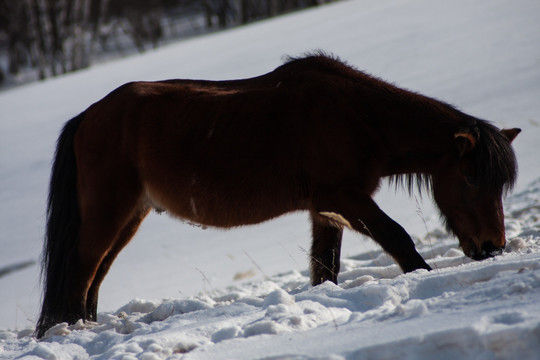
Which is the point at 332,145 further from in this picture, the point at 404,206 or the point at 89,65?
the point at 89,65

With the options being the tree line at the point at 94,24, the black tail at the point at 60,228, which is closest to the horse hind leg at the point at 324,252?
the black tail at the point at 60,228

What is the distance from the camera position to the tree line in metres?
28.9

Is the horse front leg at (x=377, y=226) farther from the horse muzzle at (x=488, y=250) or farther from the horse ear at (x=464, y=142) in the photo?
the horse ear at (x=464, y=142)

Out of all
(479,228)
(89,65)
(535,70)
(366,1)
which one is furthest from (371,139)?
(89,65)

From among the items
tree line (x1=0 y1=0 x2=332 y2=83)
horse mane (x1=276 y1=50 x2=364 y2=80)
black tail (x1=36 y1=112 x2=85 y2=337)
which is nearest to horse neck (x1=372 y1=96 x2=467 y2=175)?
horse mane (x1=276 y1=50 x2=364 y2=80)

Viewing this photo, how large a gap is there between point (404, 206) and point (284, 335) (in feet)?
19.3

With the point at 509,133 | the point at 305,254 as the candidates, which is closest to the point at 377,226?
the point at 509,133

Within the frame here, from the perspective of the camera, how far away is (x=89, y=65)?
29.2 meters

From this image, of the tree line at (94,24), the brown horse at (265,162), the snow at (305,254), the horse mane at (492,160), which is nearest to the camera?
the snow at (305,254)

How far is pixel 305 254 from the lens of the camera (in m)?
7.68

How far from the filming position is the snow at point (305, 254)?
277 cm

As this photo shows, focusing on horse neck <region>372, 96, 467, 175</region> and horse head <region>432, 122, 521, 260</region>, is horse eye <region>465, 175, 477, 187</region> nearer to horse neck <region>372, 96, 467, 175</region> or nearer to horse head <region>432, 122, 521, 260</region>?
horse head <region>432, 122, 521, 260</region>

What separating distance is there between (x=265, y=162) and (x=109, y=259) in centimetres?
138

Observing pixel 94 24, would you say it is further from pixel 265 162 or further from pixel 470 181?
pixel 470 181
